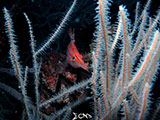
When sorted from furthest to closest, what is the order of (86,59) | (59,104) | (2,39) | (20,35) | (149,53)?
1. (20,35)
2. (2,39)
3. (86,59)
4. (59,104)
5. (149,53)

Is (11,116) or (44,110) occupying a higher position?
(44,110)

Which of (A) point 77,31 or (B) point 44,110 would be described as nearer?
(B) point 44,110

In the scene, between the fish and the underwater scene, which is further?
the fish

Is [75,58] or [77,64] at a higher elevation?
[75,58]

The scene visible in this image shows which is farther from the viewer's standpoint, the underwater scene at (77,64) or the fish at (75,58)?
the fish at (75,58)

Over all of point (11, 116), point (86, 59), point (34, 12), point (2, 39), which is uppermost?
point (34, 12)

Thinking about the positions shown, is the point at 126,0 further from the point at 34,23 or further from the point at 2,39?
the point at 2,39

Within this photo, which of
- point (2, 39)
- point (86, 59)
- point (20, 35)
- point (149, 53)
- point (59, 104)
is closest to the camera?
point (149, 53)

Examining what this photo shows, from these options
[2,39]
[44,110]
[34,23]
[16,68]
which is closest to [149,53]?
[16,68]
